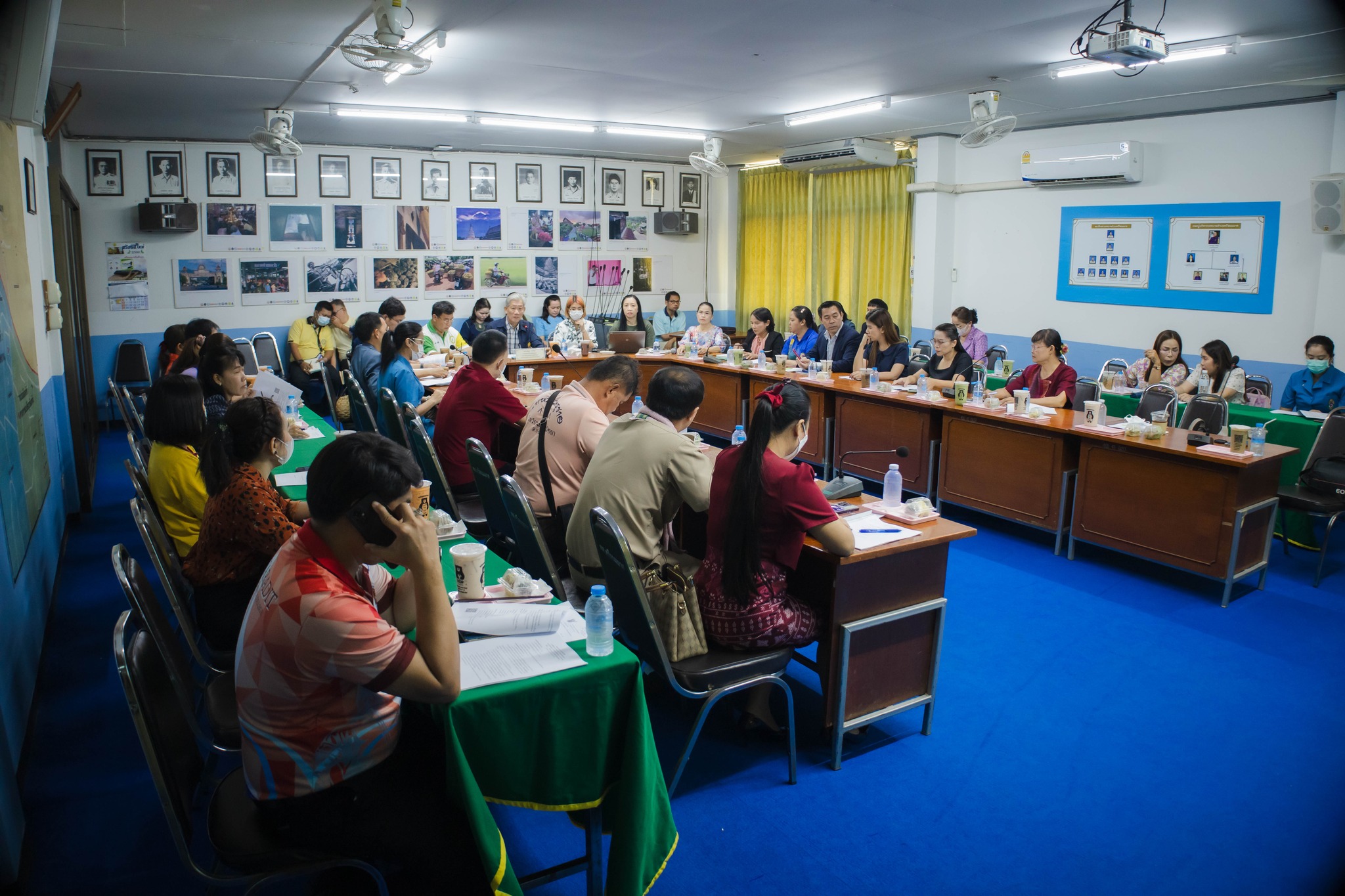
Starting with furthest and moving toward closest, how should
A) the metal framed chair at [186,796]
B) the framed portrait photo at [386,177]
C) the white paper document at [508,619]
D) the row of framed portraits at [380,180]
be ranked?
1. the framed portrait photo at [386,177]
2. the row of framed portraits at [380,180]
3. the white paper document at [508,619]
4. the metal framed chair at [186,796]

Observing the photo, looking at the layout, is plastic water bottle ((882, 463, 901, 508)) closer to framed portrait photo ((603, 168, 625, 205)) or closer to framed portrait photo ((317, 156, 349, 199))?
framed portrait photo ((317, 156, 349, 199))

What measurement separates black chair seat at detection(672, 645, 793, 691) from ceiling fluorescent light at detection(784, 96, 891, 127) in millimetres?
6115

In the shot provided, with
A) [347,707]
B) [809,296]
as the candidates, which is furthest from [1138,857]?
[809,296]

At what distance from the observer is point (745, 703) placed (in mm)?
3188

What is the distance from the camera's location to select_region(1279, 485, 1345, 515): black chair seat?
4.71 metres

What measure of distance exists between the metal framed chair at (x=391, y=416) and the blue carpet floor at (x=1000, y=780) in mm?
1738

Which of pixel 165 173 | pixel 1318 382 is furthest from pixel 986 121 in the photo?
pixel 165 173

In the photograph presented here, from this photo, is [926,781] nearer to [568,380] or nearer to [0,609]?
[0,609]

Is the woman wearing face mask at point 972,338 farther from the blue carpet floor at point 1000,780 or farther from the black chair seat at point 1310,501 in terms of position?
the blue carpet floor at point 1000,780

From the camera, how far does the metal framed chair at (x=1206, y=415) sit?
5.32 m

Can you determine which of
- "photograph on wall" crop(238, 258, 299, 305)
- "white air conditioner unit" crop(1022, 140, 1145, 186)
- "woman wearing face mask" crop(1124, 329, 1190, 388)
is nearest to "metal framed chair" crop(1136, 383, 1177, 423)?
"woman wearing face mask" crop(1124, 329, 1190, 388)

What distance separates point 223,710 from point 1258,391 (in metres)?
7.52

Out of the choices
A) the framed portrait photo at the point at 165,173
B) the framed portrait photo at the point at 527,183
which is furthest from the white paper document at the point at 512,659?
the framed portrait photo at the point at 527,183

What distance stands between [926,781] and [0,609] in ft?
10.3
